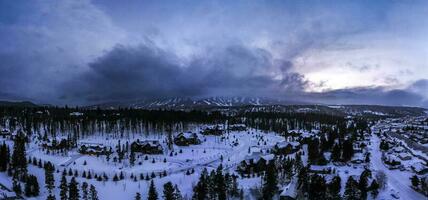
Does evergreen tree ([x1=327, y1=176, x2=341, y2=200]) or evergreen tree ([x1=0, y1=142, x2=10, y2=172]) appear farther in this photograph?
evergreen tree ([x1=0, y1=142, x2=10, y2=172])

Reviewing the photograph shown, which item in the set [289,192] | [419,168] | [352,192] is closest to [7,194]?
[289,192]

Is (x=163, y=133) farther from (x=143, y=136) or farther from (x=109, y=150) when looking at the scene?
(x=109, y=150)

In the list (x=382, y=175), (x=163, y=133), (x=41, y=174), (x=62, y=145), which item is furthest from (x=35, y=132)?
(x=382, y=175)

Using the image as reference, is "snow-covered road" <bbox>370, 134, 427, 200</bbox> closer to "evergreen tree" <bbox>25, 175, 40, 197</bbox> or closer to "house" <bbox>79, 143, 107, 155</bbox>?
"evergreen tree" <bbox>25, 175, 40, 197</bbox>

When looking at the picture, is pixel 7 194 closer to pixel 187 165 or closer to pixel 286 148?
pixel 187 165

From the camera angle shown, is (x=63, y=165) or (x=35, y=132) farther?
(x=35, y=132)

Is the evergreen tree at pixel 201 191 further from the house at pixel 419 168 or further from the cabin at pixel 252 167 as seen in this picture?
the house at pixel 419 168

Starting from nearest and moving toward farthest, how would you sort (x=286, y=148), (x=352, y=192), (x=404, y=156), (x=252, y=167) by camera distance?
1. (x=352, y=192)
2. (x=252, y=167)
3. (x=404, y=156)
4. (x=286, y=148)

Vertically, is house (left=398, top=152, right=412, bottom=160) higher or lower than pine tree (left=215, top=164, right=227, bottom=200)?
higher

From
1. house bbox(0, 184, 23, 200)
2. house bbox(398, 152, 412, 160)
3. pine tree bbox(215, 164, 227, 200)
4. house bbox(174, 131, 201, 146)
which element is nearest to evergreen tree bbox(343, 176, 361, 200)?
pine tree bbox(215, 164, 227, 200)
